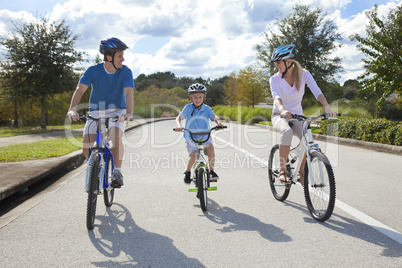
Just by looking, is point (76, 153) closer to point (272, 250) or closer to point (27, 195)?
point (27, 195)

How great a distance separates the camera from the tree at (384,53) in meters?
13.2

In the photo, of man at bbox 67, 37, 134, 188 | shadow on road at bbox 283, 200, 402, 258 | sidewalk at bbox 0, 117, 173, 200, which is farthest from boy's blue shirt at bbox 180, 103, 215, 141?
sidewalk at bbox 0, 117, 173, 200

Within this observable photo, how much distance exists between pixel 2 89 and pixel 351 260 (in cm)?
2333

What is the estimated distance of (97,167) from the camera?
4141mm

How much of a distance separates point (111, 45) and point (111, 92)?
0.58 m

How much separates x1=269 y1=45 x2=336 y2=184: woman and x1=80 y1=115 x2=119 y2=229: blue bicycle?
203 centimetres

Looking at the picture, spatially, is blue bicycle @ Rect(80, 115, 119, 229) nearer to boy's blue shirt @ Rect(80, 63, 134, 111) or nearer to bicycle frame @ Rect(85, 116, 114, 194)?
bicycle frame @ Rect(85, 116, 114, 194)

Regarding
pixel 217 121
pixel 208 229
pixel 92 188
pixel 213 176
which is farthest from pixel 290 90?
pixel 92 188

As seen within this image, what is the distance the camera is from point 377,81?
559 inches

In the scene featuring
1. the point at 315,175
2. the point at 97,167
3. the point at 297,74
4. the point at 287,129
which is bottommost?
the point at 315,175

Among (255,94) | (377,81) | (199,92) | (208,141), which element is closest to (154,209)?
(208,141)

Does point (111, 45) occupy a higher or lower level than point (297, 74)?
higher

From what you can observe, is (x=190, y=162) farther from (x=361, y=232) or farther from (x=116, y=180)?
(x=361, y=232)

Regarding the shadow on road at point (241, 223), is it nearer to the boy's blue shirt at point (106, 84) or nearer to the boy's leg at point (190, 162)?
the boy's leg at point (190, 162)
